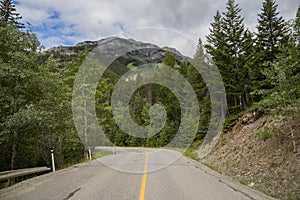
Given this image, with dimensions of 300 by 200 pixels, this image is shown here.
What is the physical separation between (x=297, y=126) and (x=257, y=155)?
1906 millimetres

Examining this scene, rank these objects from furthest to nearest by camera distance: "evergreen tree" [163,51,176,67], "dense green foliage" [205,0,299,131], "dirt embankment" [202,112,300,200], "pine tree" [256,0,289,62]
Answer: "evergreen tree" [163,51,176,67]
"pine tree" [256,0,289,62]
"dense green foliage" [205,0,299,131]
"dirt embankment" [202,112,300,200]

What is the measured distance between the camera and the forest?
8422mm

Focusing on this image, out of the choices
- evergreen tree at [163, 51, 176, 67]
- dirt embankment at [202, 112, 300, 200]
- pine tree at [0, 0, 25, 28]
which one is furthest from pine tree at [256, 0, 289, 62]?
pine tree at [0, 0, 25, 28]

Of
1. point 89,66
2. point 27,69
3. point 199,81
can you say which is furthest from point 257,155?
point 199,81

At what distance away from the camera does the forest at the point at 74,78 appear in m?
8.42

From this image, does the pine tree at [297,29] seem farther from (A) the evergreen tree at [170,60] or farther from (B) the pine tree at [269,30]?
(A) the evergreen tree at [170,60]

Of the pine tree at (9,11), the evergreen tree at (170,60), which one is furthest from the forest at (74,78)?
the evergreen tree at (170,60)

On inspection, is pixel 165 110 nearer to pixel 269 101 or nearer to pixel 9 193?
pixel 269 101

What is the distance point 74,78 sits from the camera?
20781 millimetres

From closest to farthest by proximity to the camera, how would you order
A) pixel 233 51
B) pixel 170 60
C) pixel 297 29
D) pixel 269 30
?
1. pixel 297 29
2. pixel 233 51
3. pixel 269 30
4. pixel 170 60

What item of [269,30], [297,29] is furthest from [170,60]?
[297,29]

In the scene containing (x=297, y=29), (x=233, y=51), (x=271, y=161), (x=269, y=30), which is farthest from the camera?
(x=269, y=30)

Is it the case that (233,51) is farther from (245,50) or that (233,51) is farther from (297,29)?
(297,29)

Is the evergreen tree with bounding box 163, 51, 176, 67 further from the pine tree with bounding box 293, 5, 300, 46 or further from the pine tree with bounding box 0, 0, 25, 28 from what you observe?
the pine tree with bounding box 293, 5, 300, 46
